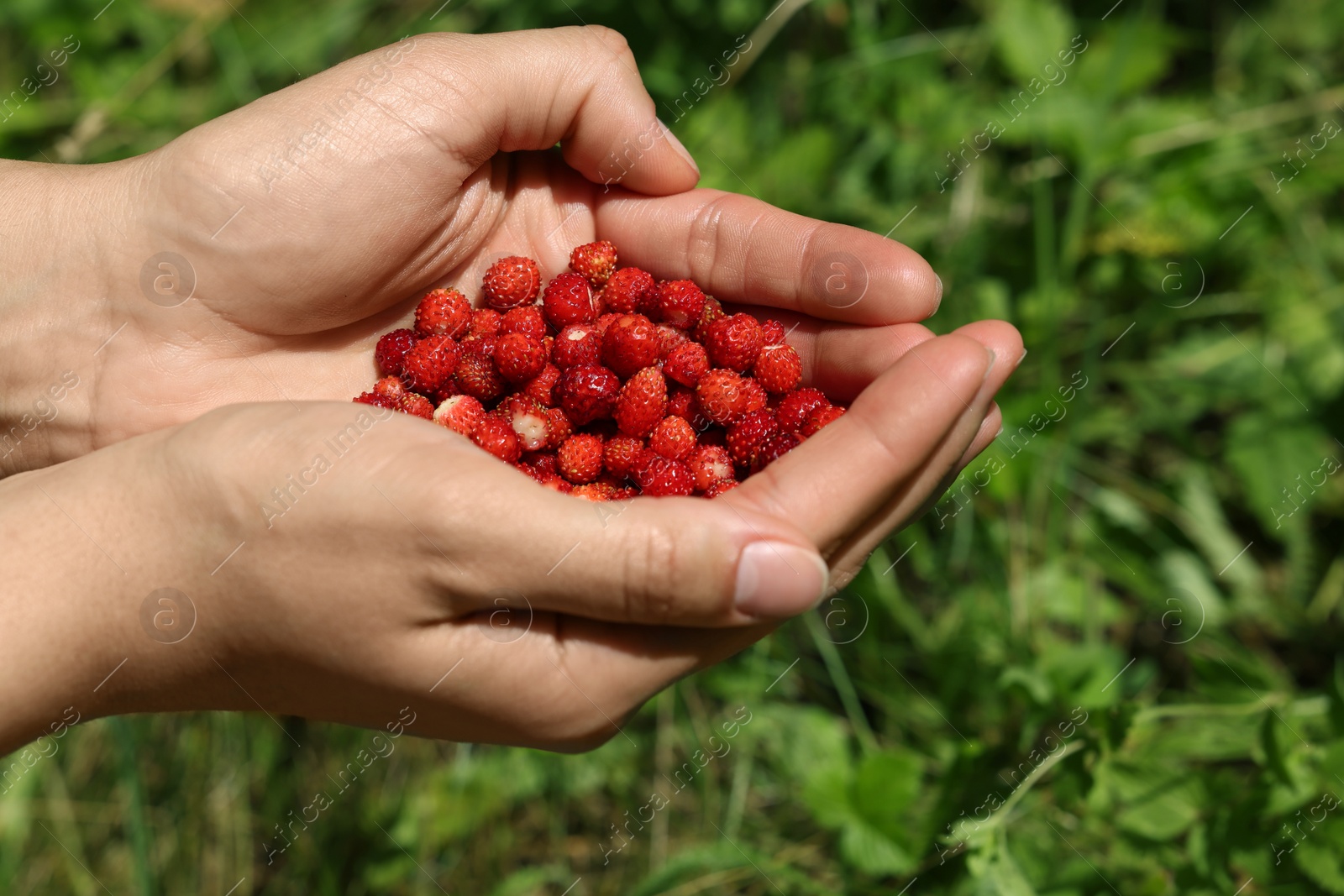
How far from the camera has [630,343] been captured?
2438 millimetres

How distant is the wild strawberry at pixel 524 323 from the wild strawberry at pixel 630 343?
0.69 ft

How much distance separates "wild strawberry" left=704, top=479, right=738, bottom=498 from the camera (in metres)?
2.30

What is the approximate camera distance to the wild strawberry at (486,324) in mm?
2627

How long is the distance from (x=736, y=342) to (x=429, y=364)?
2.78ft

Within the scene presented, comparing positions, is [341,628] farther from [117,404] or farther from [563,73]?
[563,73]

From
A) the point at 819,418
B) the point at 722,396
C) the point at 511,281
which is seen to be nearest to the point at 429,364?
the point at 511,281

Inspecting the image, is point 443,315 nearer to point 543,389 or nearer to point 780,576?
point 543,389

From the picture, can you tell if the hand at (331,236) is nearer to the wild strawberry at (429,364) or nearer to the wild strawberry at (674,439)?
the wild strawberry at (429,364)

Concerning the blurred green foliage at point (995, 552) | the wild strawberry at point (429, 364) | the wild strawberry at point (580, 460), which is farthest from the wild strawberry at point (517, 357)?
the blurred green foliage at point (995, 552)

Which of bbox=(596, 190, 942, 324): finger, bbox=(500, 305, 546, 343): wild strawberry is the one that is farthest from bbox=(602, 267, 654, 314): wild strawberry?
bbox=(500, 305, 546, 343): wild strawberry

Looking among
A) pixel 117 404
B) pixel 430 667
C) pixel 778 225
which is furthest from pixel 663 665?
pixel 117 404

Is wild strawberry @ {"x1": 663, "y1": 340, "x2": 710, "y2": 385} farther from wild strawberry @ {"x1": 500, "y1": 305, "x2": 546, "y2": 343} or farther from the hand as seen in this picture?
wild strawberry @ {"x1": 500, "y1": 305, "x2": 546, "y2": 343}

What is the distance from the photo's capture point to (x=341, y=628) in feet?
5.88

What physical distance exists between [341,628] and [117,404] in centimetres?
112
